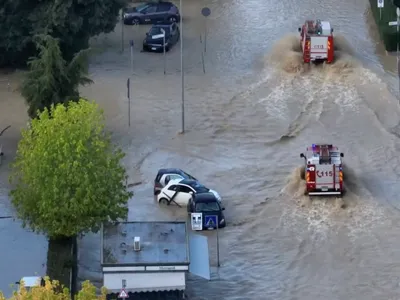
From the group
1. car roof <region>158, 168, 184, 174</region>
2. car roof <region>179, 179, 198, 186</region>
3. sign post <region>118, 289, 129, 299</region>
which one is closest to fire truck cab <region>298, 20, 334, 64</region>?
car roof <region>158, 168, 184, 174</region>

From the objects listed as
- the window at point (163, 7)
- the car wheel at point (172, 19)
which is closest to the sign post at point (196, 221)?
the car wheel at point (172, 19)

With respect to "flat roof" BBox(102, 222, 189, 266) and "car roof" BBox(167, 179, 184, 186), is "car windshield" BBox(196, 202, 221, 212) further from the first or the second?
"flat roof" BBox(102, 222, 189, 266)

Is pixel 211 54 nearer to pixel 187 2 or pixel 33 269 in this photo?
pixel 187 2

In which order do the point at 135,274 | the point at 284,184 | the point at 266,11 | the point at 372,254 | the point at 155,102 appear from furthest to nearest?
the point at 266,11 → the point at 155,102 → the point at 284,184 → the point at 372,254 → the point at 135,274

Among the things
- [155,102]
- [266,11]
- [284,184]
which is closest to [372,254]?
[284,184]

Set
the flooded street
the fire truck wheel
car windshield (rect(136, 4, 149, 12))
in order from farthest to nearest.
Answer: car windshield (rect(136, 4, 149, 12)), the fire truck wheel, the flooded street

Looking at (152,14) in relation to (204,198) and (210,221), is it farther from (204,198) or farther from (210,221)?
(210,221)
